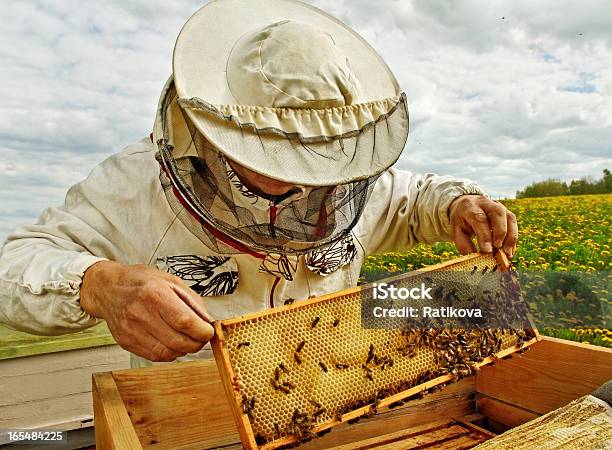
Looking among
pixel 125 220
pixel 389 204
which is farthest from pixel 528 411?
pixel 125 220

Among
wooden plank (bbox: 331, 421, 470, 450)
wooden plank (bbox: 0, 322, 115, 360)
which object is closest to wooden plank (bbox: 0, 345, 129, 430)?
wooden plank (bbox: 0, 322, 115, 360)

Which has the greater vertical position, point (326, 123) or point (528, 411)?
point (326, 123)

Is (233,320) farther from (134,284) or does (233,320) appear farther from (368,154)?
(368,154)

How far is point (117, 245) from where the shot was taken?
8.54 feet

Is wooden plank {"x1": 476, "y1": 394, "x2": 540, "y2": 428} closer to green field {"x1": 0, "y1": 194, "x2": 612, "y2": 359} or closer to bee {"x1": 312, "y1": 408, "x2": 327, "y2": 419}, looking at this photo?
bee {"x1": 312, "y1": 408, "x2": 327, "y2": 419}

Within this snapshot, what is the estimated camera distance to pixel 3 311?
2242 millimetres

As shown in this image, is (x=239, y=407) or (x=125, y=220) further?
(x=125, y=220)

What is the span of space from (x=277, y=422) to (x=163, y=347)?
1.45 ft

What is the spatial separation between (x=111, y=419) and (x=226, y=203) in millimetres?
894

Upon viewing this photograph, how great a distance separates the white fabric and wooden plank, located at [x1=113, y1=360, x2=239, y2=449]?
32 centimetres

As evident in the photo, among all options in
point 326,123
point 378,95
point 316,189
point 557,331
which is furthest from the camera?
point 557,331

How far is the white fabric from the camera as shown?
208cm

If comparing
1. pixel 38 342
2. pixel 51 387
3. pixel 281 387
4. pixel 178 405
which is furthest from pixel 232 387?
pixel 51 387

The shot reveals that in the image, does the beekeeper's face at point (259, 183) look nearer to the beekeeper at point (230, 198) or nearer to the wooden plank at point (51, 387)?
the beekeeper at point (230, 198)
